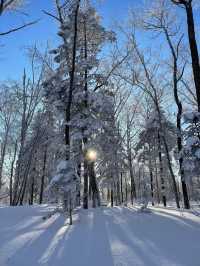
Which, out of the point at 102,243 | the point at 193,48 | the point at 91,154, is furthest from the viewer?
the point at 91,154

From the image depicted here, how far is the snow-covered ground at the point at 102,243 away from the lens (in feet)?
17.9

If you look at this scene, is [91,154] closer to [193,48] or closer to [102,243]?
[193,48]

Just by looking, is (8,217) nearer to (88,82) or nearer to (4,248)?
(4,248)

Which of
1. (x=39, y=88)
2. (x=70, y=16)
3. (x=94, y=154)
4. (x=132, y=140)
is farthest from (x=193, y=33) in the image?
(x=132, y=140)

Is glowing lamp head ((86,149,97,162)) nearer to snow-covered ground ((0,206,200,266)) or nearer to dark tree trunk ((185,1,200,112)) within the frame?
snow-covered ground ((0,206,200,266))

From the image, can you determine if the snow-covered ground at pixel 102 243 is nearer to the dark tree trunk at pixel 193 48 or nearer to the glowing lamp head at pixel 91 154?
the dark tree trunk at pixel 193 48

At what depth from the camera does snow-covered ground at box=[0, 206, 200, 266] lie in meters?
5.44

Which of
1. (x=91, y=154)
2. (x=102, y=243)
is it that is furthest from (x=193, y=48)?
(x=91, y=154)

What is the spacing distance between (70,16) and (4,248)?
44.1ft

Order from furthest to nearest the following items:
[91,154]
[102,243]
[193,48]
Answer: [91,154]
[193,48]
[102,243]

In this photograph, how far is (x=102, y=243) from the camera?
265 inches

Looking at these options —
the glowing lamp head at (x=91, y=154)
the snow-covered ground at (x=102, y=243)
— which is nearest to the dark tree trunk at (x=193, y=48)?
the snow-covered ground at (x=102, y=243)

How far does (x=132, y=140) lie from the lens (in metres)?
33.3

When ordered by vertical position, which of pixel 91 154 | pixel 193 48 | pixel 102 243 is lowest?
pixel 102 243
